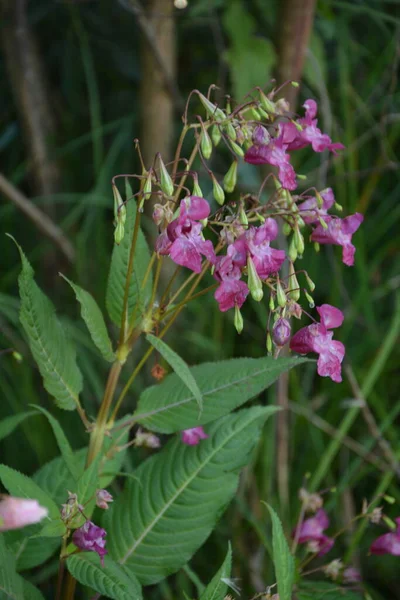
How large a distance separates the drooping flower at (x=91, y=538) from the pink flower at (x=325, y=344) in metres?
0.29

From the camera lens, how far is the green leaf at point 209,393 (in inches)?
33.6

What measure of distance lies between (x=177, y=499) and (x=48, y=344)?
269 millimetres

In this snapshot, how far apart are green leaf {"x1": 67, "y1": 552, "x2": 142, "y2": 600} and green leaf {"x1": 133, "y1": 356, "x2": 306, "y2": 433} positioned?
0.16m

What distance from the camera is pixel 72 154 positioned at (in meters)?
2.05

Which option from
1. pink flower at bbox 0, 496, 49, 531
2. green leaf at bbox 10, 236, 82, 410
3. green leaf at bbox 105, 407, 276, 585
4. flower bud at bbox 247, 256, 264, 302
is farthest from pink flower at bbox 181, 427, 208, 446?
pink flower at bbox 0, 496, 49, 531

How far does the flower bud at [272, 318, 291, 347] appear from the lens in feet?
2.44

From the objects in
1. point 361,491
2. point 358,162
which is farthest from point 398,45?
point 361,491

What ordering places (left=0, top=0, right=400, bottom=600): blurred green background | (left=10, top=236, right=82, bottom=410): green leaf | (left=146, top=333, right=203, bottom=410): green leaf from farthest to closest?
(left=0, top=0, right=400, bottom=600): blurred green background < (left=10, top=236, right=82, bottom=410): green leaf < (left=146, top=333, right=203, bottom=410): green leaf

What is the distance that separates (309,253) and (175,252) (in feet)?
3.63

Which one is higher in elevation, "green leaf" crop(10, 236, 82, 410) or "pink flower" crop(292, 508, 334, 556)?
"green leaf" crop(10, 236, 82, 410)

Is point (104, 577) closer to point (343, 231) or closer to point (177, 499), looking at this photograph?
point (177, 499)

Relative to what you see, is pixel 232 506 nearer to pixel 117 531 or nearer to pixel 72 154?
pixel 117 531

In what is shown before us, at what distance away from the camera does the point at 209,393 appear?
88 cm

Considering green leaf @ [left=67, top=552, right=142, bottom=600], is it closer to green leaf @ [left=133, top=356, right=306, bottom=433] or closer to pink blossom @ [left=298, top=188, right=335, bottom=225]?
green leaf @ [left=133, top=356, right=306, bottom=433]
